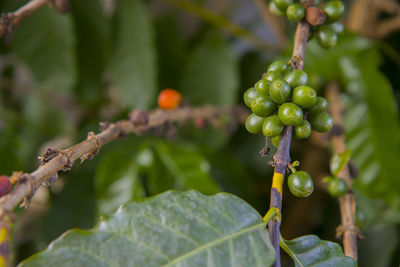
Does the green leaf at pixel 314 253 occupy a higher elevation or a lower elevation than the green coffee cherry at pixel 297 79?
lower

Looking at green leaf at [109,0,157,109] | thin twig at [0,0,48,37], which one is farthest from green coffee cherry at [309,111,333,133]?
green leaf at [109,0,157,109]

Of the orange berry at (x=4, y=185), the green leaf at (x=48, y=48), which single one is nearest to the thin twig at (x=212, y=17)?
the green leaf at (x=48, y=48)

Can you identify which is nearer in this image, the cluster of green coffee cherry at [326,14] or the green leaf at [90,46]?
the cluster of green coffee cherry at [326,14]

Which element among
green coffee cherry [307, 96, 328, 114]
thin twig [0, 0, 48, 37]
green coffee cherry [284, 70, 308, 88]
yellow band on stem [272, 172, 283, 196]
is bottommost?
yellow band on stem [272, 172, 283, 196]

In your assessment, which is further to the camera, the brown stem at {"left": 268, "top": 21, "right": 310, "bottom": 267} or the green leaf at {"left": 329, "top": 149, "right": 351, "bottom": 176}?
the green leaf at {"left": 329, "top": 149, "right": 351, "bottom": 176}

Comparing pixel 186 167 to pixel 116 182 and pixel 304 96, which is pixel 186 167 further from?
pixel 304 96

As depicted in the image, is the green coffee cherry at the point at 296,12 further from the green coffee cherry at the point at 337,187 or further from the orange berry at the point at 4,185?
the orange berry at the point at 4,185

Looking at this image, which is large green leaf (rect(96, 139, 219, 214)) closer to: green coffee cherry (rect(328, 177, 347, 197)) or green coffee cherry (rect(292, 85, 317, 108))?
green coffee cherry (rect(328, 177, 347, 197))

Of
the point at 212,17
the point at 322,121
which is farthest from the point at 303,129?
the point at 212,17
